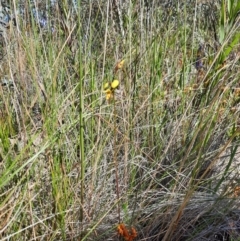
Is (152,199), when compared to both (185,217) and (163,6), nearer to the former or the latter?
(185,217)

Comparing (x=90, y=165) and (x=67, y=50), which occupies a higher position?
(x=67, y=50)

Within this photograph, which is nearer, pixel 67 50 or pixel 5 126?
pixel 5 126

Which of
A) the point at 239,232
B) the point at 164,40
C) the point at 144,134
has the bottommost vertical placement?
the point at 239,232

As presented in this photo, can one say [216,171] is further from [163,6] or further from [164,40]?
[163,6]

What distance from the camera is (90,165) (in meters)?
1.22

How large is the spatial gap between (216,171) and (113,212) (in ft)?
1.15

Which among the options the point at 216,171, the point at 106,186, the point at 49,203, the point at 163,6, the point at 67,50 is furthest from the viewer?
the point at 163,6

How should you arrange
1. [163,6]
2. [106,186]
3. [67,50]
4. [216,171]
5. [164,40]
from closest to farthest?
1. [106,186]
2. [216,171]
3. [67,50]
4. [164,40]
5. [163,6]

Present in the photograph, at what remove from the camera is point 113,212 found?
3.72ft

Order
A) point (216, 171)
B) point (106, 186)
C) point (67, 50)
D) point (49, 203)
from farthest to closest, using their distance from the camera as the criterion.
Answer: point (67, 50)
point (216, 171)
point (106, 186)
point (49, 203)

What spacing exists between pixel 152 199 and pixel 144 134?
0.28 meters

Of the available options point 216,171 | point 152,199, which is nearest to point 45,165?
point 152,199

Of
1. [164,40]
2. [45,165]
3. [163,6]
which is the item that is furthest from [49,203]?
[163,6]

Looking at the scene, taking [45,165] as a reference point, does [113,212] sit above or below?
below
